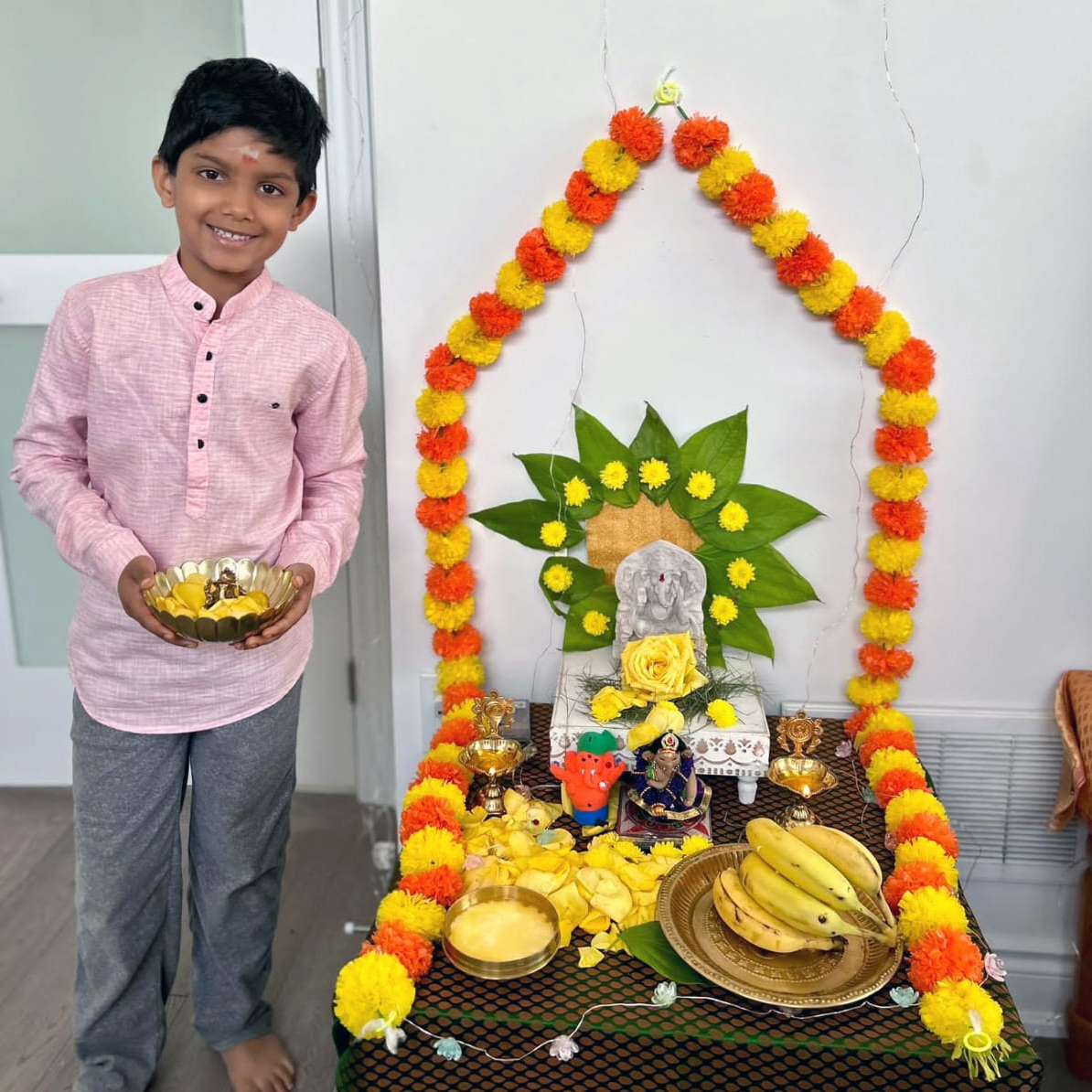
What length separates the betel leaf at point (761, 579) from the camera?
5.69 ft

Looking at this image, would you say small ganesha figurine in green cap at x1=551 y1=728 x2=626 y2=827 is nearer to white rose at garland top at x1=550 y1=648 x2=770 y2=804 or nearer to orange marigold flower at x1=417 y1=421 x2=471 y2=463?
Result: white rose at garland top at x1=550 y1=648 x2=770 y2=804

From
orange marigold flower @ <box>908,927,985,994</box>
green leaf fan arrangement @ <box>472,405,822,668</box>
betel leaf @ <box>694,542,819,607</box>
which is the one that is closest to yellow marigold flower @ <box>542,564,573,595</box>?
green leaf fan arrangement @ <box>472,405,822,668</box>

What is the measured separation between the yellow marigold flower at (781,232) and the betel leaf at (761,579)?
18.4 inches

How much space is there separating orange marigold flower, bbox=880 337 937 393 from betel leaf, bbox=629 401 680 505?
0.35 m

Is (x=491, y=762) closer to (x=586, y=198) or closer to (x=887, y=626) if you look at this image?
(x=887, y=626)

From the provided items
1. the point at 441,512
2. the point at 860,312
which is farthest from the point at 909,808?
the point at 441,512

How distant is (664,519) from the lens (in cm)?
173

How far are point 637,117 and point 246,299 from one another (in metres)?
0.62

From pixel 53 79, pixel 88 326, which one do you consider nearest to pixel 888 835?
pixel 88 326

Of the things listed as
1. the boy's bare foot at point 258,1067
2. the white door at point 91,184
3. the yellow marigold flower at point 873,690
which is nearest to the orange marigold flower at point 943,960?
the yellow marigold flower at point 873,690

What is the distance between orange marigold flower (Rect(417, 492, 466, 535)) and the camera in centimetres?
175

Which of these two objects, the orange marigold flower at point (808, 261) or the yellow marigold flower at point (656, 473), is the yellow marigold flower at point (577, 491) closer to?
the yellow marigold flower at point (656, 473)

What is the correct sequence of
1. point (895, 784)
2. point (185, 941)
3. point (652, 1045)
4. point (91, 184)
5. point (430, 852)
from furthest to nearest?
point (91, 184) → point (185, 941) → point (895, 784) → point (430, 852) → point (652, 1045)

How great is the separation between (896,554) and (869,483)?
0.12m
